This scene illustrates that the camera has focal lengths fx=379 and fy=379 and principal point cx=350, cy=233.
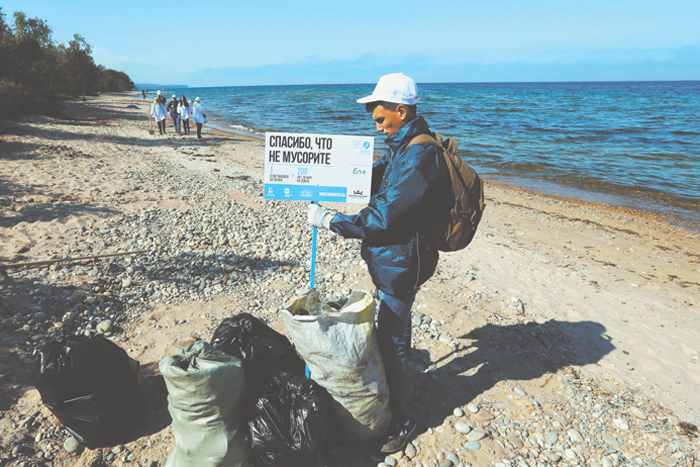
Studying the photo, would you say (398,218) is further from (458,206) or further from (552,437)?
(552,437)

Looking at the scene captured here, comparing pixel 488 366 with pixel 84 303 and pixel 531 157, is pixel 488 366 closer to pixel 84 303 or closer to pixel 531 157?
pixel 84 303

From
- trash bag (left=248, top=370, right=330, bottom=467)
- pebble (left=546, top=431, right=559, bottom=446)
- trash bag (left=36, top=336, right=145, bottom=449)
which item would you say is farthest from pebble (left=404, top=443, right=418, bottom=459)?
trash bag (left=36, top=336, right=145, bottom=449)

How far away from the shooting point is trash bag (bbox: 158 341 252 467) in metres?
2.13

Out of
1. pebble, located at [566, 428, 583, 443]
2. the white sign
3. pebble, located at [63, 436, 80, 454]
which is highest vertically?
the white sign

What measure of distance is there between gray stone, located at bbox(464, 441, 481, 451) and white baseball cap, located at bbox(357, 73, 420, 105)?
8.06ft

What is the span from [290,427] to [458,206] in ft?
5.58

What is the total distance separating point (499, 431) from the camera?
9.68ft

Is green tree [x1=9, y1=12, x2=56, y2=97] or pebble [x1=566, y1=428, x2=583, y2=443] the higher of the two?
green tree [x1=9, y1=12, x2=56, y2=97]

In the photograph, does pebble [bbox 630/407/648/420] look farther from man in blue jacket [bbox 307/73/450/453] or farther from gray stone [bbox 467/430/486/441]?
man in blue jacket [bbox 307/73/450/453]

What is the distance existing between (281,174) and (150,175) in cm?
822

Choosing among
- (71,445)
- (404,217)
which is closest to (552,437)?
(404,217)

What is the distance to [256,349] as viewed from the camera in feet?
8.82

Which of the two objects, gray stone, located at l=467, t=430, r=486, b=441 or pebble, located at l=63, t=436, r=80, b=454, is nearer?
pebble, located at l=63, t=436, r=80, b=454

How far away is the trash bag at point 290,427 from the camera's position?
7.44 feet
